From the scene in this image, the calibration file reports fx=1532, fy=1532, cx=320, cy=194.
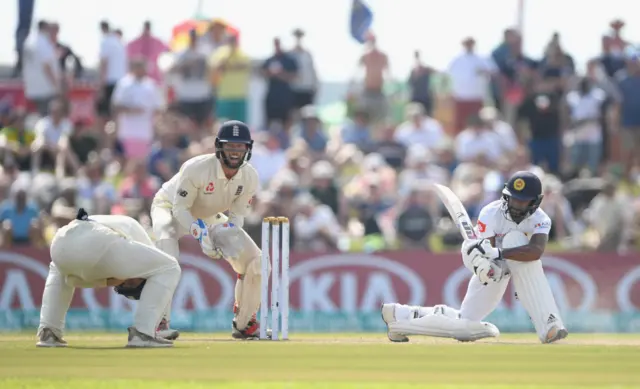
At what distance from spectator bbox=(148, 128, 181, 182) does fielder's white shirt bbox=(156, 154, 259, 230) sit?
22.7 feet

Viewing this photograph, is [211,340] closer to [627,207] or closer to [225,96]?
[627,207]

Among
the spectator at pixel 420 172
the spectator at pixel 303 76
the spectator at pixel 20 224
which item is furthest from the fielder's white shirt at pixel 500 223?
the spectator at pixel 303 76

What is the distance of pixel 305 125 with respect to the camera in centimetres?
2180

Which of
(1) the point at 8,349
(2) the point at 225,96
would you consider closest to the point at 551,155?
(2) the point at 225,96

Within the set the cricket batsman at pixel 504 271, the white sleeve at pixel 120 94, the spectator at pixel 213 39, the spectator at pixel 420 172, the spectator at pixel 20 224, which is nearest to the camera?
the cricket batsman at pixel 504 271

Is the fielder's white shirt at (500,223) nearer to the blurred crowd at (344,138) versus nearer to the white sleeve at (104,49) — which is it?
the blurred crowd at (344,138)

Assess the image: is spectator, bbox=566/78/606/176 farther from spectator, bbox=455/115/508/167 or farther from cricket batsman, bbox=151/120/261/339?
cricket batsman, bbox=151/120/261/339

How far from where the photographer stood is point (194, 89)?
2233 centimetres

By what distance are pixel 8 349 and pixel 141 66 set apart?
10.2 metres

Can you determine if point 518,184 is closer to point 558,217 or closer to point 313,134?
point 558,217

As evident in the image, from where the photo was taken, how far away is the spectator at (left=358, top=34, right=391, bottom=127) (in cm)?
2266

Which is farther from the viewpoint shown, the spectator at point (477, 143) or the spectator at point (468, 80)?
the spectator at point (468, 80)

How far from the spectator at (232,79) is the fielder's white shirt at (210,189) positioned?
29.2ft

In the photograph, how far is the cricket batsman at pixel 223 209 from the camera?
41.5ft
